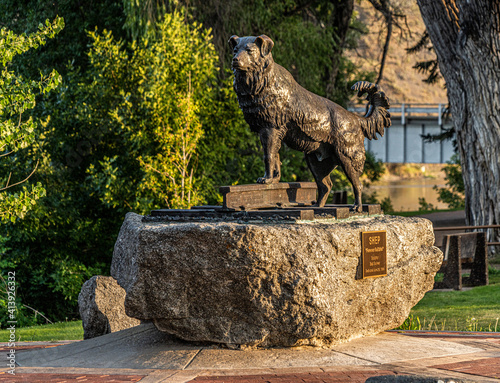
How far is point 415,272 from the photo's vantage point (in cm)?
698

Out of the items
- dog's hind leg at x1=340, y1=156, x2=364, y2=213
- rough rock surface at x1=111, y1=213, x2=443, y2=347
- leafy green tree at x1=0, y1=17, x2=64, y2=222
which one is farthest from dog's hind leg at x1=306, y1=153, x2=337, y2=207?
leafy green tree at x1=0, y1=17, x2=64, y2=222

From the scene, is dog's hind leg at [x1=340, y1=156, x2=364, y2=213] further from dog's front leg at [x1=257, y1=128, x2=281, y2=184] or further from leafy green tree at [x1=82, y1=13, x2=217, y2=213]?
leafy green tree at [x1=82, y1=13, x2=217, y2=213]

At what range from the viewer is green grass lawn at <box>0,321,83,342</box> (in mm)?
9695

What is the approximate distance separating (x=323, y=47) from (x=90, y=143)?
6908 millimetres

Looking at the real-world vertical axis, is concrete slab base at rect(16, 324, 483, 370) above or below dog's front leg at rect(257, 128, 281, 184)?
below

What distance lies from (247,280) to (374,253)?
1344 mm

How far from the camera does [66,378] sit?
17.9 ft

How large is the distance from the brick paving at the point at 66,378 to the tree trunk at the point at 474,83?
471 inches

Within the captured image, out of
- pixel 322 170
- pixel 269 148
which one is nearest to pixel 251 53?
pixel 269 148

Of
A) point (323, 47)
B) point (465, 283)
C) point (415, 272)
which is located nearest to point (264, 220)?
point (415, 272)

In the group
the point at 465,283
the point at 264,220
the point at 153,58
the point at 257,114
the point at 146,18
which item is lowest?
the point at 465,283

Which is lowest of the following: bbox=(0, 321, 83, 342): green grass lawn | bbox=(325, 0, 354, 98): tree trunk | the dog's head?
bbox=(0, 321, 83, 342): green grass lawn

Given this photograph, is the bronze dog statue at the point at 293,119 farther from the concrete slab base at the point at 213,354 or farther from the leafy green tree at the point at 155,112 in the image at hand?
the leafy green tree at the point at 155,112

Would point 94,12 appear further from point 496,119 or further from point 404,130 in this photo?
point 404,130
